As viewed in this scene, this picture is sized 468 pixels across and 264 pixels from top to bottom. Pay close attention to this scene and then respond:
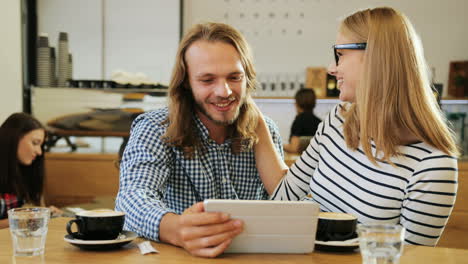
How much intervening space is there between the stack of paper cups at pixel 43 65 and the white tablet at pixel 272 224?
9.18 feet

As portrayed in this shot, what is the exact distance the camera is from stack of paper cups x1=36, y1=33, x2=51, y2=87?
345 cm

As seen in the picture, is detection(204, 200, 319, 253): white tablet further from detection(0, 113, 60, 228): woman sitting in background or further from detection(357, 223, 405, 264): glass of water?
detection(0, 113, 60, 228): woman sitting in background

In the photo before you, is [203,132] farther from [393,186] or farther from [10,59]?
[10,59]

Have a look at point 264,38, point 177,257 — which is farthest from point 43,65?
point 177,257

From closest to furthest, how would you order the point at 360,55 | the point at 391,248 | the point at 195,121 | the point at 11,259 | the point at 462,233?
the point at 391,248
the point at 11,259
the point at 360,55
the point at 195,121
the point at 462,233

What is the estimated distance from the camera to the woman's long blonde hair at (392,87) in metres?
1.31

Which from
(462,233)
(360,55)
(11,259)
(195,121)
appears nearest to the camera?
(11,259)

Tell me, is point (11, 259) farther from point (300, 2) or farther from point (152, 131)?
point (300, 2)

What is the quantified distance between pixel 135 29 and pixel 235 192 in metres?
3.55

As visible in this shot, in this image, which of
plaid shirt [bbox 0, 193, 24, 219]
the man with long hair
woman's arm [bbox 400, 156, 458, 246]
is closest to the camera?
woman's arm [bbox 400, 156, 458, 246]

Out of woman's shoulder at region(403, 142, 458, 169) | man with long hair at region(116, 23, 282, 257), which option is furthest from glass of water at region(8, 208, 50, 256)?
woman's shoulder at region(403, 142, 458, 169)

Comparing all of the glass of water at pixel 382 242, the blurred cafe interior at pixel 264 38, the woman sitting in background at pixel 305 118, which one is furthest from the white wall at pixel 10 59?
the glass of water at pixel 382 242

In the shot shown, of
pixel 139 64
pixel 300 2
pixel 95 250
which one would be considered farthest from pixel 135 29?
pixel 95 250

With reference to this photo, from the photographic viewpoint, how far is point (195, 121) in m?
1.52
